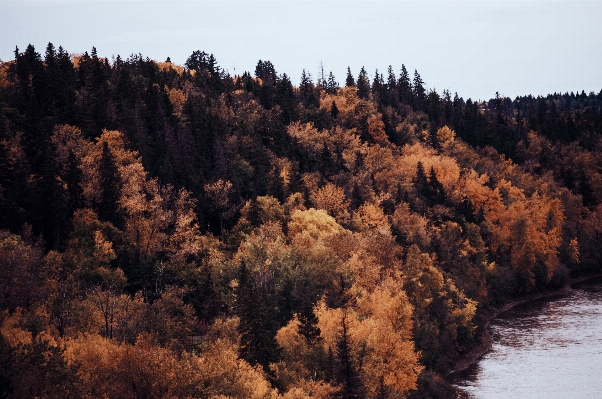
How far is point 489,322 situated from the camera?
85.8m

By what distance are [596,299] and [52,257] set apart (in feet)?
252

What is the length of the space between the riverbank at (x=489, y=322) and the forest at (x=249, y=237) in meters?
1.00

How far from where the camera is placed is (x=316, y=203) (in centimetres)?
8712

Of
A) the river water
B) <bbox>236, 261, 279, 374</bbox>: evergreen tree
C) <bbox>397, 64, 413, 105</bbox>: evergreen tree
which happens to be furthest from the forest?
<bbox>397, 64, 413, 105</bbox>: evergreen tree

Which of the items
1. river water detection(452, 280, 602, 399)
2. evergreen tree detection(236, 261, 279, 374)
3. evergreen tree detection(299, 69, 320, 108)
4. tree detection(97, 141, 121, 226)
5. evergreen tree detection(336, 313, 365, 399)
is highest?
evergreen tree detection(299, 69, 320, 108)

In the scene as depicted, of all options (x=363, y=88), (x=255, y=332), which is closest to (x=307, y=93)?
(x=363, y=88)

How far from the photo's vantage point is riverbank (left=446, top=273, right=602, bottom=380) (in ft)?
227

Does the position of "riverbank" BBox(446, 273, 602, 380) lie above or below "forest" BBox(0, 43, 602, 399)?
below

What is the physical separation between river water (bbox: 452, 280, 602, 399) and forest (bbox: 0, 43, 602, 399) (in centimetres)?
352

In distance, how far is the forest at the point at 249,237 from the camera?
139 feet

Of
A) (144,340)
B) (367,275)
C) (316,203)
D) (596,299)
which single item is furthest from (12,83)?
(596,299)

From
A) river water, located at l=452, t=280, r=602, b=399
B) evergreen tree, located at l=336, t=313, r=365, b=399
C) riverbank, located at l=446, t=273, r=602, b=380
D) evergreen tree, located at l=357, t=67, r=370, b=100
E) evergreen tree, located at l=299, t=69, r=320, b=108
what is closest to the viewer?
evergreen tree, located at l=336, t=313, r=365, b=399

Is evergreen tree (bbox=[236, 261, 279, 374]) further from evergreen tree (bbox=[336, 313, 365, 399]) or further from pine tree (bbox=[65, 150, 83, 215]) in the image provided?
pine tree (bbox=[65, 150, 83, 215])

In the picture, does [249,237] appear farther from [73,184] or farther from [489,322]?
[489,322]
